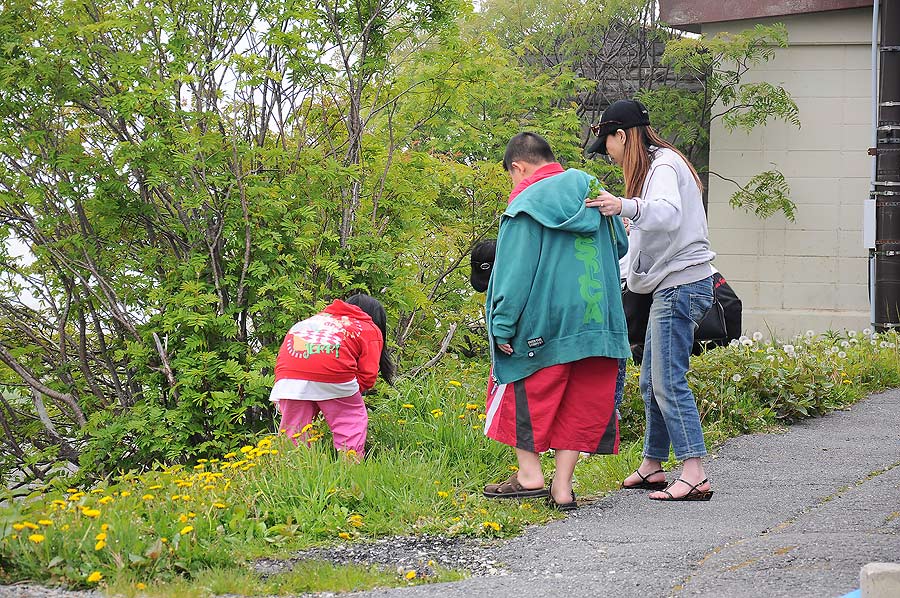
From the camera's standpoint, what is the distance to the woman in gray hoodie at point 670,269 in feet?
14.8

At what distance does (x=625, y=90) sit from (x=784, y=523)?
433 inches

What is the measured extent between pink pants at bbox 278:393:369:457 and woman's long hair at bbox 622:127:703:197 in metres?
1.86

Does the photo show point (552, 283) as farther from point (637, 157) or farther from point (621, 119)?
point (621, 119)

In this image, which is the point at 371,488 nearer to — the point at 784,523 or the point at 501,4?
the point at 784,523

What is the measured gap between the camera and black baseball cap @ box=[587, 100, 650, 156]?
4609 mm

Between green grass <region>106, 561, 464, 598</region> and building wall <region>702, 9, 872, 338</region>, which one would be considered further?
building wall <region>702, 9, 872, 338</region>

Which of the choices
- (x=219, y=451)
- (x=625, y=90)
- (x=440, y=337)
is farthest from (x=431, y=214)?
(x=625, y=90)

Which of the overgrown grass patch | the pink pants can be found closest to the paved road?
the overgrown grass patch

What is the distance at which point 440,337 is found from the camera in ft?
25.9

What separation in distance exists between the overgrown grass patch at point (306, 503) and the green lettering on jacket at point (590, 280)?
886mm

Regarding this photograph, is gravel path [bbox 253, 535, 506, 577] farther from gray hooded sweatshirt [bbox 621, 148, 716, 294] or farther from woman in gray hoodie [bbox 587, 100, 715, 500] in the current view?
gray hooded sweatshirt [bbox 621, 148, 716, 294]

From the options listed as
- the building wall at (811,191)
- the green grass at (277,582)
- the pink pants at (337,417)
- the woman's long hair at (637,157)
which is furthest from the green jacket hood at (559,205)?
the building wall at (811,191)

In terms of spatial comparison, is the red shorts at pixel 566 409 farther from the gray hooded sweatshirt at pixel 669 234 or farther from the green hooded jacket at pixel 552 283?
the gray hooded sweatshirt at pixel 669 234

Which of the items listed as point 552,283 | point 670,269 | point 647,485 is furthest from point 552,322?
point 647,485
